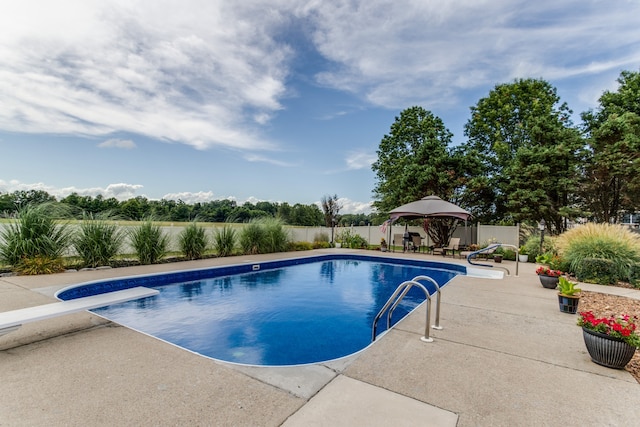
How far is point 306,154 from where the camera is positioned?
56.2 ft

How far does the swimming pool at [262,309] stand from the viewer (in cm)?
402

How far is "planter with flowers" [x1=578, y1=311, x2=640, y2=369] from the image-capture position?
2.60 meters

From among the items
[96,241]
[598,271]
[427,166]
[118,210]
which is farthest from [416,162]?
[96,241]

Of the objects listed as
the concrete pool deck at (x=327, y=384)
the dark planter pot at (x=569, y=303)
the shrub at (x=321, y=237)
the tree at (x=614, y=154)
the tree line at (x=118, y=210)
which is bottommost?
the concrete pool deck at (x=327, y=384)

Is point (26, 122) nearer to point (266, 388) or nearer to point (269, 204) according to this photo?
point (266, 388)

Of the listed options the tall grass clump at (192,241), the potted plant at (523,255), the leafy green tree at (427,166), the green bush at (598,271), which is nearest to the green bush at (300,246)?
the tall grass clump at (192,241)

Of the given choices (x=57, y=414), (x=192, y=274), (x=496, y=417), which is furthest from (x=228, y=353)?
(x=192, y=274)

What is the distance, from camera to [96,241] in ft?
25.7

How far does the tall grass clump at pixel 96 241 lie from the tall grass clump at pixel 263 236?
14.5ft

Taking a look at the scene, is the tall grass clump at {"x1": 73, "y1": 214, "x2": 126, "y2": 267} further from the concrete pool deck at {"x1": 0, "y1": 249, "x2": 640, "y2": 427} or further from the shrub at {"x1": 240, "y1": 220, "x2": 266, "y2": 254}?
the concrete pool deck at {"x1": 0, "y1": 249, "x2": 640, "y2": 427}

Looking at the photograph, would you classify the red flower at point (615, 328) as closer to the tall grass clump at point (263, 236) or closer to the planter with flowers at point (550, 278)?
the planter with flowers at point (550, 278)

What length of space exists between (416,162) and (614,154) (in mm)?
8127

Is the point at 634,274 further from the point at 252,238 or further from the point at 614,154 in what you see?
the point at 252,238

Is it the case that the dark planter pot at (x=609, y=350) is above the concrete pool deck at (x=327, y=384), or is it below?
above
